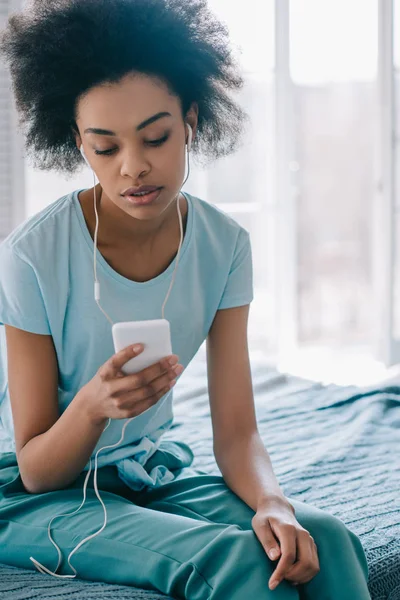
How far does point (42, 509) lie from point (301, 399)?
1.11 m

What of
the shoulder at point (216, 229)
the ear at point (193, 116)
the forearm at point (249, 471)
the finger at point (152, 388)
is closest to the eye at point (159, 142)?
the ear at point (193, 116)

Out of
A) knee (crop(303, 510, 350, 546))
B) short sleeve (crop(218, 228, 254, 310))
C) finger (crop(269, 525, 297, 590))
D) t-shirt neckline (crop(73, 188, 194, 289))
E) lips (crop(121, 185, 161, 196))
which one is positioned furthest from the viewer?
short sleeve (crop(218, 228, 254, 310))

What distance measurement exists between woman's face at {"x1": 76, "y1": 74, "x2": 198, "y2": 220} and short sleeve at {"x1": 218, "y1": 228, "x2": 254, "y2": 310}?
25 cm

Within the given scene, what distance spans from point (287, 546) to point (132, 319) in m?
0.47

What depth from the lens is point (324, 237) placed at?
309 inches

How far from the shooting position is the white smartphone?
1110 millimetres

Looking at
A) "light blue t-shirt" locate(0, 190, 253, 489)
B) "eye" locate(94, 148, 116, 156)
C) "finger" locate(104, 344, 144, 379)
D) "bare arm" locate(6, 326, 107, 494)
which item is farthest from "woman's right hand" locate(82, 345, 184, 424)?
"eye" locate(94, 148, 116, 156)

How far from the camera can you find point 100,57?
49.7 inches

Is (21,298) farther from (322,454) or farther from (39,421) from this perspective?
(322,454)

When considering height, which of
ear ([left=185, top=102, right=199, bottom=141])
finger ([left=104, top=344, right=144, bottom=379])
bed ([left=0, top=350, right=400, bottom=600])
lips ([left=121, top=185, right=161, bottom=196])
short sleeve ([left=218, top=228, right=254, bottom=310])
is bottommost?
bed ([left=0, top=350, right=400, bottom=600])

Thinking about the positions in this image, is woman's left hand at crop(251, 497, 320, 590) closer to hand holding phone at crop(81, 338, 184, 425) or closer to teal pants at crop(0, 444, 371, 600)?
teal pants at crop(0, 444, 371, 600)

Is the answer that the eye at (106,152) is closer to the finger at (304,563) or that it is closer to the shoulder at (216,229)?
the shoulder at (216,229)

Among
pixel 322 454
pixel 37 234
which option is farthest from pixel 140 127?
pixel 322 454

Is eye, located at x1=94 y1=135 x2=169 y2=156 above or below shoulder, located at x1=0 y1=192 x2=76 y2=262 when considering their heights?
above
